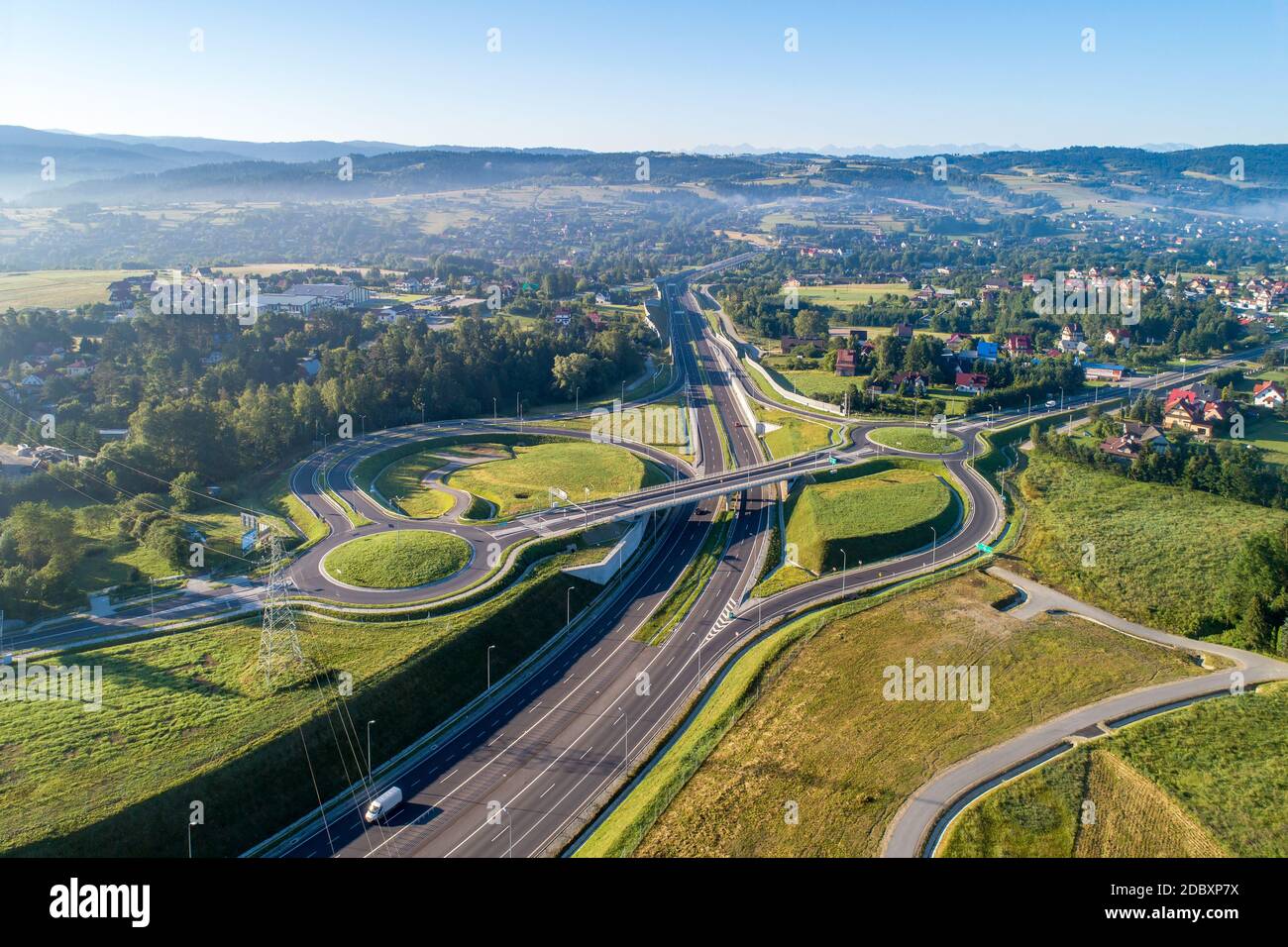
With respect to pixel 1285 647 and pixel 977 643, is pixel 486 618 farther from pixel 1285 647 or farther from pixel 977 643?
pixel 1285 647

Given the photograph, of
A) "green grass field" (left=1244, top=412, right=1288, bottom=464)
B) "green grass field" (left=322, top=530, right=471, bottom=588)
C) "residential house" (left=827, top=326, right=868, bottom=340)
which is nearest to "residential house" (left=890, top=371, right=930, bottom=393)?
"residential house" (left=827, top=326, right=868, bottom=340)

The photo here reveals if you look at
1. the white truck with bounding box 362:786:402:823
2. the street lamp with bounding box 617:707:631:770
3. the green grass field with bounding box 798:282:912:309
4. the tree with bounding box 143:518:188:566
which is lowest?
the white truck with bounding box 362:786:402:823

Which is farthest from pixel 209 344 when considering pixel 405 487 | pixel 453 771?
pixel 453 771

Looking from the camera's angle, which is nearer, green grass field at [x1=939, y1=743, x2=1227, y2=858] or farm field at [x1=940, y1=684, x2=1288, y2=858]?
green grass field at [x1=939, y1=743, x2=1227, y2=858]

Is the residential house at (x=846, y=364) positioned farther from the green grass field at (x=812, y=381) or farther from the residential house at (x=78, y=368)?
the residential house at (x=78, y=368)

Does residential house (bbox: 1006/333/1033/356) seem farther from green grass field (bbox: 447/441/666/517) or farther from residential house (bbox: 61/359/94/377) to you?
residential house (bbox: 61/359/94/377)

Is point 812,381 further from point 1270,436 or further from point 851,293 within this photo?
point 851,293

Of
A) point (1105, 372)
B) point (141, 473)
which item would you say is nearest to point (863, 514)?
point (141, 473)
